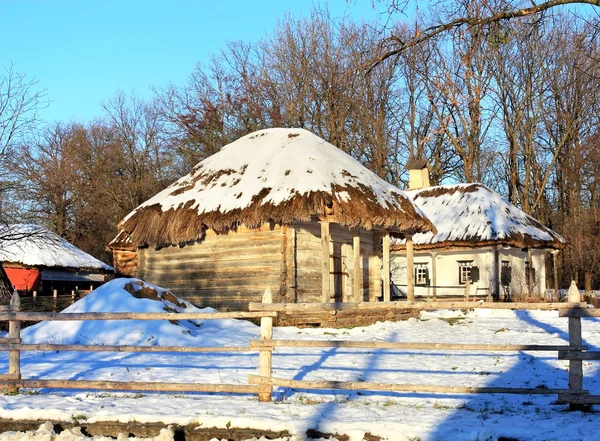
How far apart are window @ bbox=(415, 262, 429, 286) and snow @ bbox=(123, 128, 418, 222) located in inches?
444

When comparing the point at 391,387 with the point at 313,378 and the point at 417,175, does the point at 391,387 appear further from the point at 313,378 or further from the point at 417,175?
the point at 417,175

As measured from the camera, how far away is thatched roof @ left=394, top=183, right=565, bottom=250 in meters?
27.7

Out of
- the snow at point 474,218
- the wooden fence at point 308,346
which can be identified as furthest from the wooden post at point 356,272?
the snow at point 474,218

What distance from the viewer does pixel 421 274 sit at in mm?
30703

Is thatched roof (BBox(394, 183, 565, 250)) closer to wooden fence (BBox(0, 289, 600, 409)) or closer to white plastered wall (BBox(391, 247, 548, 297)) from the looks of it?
white plastered wall (BBox(391, 247, 548, 297))

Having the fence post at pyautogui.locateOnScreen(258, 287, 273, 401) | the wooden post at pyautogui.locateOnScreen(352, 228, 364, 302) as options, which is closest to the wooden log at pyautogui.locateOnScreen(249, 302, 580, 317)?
the fence post at pyautogui.locateOnScreen(258, 287, 273, 401)

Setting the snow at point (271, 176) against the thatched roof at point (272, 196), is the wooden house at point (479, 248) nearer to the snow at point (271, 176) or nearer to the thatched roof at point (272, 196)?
the thatched roof at point (272, 196)

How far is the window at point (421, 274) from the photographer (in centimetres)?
3044

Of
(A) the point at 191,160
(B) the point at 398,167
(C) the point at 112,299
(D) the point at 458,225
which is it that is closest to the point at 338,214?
(C) the point at 112,299

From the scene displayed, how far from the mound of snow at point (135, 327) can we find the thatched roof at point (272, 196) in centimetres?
243

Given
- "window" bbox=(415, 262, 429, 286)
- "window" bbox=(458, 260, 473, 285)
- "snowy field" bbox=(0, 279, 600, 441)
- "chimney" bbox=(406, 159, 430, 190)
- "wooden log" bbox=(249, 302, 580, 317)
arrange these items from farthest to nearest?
"chimney" bbox=(406, 159, 430, 190), "window" bbox=(415, 262, 429, 286), "window" bbox=(458, 260, 473, 285), "wooden log" bbox=(249, 302, 580, 317), "snowy field" bbox=(0, 279, 600, 441)

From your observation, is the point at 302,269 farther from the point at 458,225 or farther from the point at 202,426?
the point at 458,225

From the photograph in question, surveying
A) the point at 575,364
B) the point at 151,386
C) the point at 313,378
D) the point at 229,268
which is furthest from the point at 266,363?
the point at 229,268

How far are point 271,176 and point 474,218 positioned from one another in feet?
45.6
